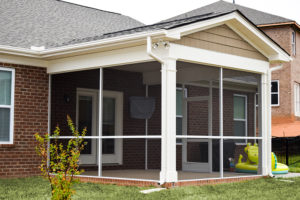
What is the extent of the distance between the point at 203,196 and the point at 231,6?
750 inches

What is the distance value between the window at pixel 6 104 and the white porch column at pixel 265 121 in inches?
237

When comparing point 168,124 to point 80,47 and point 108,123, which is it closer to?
point 80,47

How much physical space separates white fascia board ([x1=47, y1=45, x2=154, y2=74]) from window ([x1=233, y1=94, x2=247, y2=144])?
7.80 meters

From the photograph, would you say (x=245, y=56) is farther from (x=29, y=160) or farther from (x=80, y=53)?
(x=29, y=160)

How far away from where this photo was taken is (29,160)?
1195 cm

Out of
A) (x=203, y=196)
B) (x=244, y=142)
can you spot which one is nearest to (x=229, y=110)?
(x=244, y=142)

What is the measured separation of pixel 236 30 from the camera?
11.4 metres

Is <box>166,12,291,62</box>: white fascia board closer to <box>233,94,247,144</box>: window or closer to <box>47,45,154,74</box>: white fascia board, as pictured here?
<box>47,45,154,74</box>: white fascia board

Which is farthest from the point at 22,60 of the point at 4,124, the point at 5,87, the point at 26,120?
the point at 4,124

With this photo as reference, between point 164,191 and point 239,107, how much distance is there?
31.4ft

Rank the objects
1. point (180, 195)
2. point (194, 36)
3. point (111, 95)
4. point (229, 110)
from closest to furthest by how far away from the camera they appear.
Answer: point (180, 195), point (194, 36), point (111, 95), point (229, 110)

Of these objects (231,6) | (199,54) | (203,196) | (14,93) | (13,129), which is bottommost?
(203,196)

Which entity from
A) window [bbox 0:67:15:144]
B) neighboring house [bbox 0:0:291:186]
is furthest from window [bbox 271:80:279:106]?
window [bbox 0:67:15:144]

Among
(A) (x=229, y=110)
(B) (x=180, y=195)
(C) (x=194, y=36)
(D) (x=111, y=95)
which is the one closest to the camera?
(B) (x=180, y=195)
